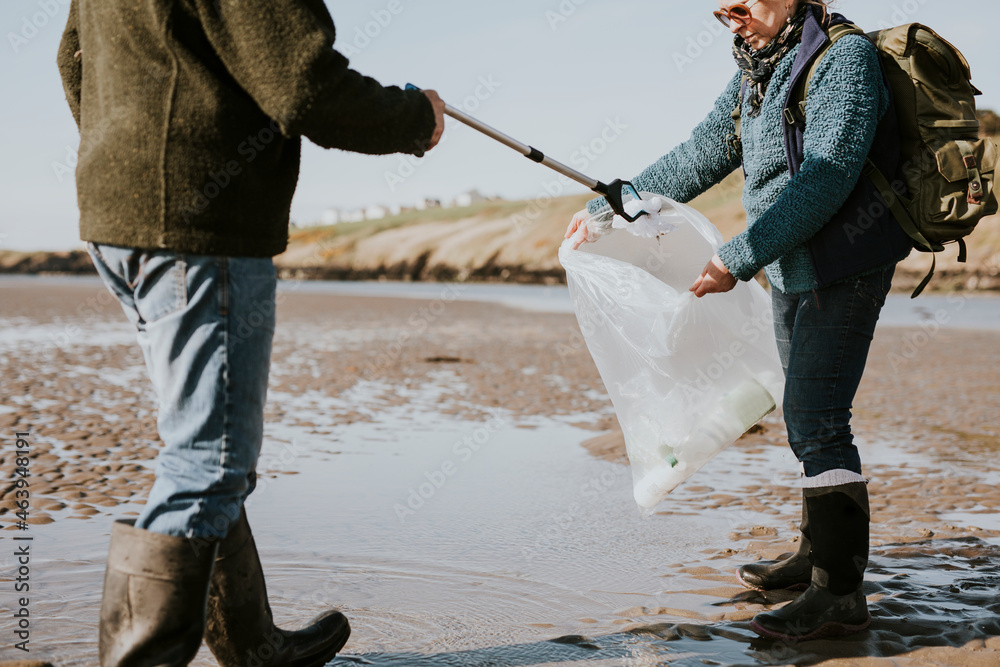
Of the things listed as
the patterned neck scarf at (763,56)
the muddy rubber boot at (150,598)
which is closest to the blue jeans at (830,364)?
the patterned neck scarf at (763,56)

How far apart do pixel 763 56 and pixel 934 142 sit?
0.54 metres

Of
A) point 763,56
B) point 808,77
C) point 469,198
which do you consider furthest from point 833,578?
point 469,198

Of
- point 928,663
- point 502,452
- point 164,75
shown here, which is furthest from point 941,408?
point 164,75

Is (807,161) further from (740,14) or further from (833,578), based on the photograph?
(833,578)

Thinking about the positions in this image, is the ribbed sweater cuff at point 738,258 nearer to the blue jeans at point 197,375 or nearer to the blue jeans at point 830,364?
the blue jeans at point 830,364

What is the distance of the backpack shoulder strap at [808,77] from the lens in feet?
7.61

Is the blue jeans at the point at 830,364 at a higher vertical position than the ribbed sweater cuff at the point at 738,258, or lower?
lower

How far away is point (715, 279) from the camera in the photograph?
247cm

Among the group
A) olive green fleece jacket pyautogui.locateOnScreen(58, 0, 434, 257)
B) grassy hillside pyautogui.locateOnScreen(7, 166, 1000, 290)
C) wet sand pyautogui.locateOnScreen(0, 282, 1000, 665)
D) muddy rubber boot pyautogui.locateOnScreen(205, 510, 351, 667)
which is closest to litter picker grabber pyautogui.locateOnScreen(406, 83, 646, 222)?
olive green fleece jacket pyautogui.locateOnScreen(58, 0, 434, 257)

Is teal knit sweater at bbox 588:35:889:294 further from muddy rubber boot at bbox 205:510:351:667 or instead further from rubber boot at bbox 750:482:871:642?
muddy rubber boot at bbox 205:510:351:667

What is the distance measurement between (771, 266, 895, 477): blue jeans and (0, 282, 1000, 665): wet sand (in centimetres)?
55

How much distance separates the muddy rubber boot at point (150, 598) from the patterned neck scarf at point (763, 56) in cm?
196

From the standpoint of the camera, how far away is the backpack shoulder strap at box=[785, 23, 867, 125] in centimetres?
232

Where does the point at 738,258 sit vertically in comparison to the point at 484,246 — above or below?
above
